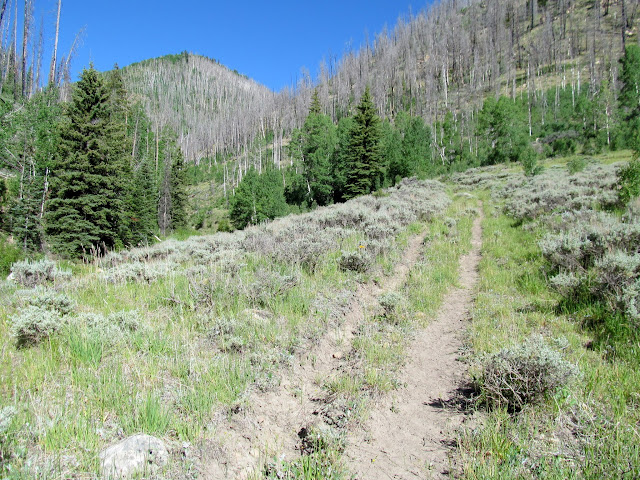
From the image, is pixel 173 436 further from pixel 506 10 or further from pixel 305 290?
pixel 506 10

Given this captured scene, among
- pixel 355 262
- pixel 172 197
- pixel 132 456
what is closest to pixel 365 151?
pixel 172 197

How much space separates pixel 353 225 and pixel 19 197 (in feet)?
84.6

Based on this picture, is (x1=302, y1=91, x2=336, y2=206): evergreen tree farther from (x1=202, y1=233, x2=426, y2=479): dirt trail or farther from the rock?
the rock

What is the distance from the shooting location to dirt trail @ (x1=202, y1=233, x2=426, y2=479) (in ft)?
8.48

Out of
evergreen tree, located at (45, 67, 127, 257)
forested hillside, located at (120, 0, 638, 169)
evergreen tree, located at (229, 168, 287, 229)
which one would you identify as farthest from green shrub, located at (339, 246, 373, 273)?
forested hillside, located at (120, 0, 638, 169)

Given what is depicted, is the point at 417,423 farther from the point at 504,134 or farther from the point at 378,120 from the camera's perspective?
the point at 504,134

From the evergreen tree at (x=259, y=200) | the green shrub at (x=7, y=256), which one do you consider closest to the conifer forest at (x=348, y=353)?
the green shrub at (x=7, y=256)

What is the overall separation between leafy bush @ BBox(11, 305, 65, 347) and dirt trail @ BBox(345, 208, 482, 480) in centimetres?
350

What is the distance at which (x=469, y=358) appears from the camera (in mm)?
4273

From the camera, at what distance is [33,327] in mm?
3576

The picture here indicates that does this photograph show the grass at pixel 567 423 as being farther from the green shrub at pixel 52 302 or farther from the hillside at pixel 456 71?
the hillside at pixel 456 71

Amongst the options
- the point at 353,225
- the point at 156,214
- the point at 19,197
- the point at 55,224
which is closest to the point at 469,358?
the point at 353,225

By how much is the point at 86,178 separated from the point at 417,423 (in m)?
26.2

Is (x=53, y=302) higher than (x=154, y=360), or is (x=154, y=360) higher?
(x=53, y=302)
